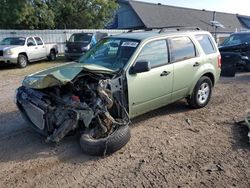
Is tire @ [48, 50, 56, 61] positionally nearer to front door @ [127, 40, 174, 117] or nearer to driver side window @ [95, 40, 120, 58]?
driver side window @ [95, 40, 120, 58]

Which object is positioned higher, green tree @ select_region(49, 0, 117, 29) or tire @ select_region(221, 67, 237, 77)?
green tree @ select_region(49, 0, 117, 29)

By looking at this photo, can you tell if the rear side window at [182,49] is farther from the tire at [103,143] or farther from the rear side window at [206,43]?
the tire at [103,143]

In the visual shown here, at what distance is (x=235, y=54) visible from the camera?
11.2 meters

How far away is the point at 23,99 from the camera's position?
5035mm

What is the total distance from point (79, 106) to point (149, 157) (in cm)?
132

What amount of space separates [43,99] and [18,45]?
40.0 feet

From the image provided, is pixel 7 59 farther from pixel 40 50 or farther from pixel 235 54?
pixel 235 54

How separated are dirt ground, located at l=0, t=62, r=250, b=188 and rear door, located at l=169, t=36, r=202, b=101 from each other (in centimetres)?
61

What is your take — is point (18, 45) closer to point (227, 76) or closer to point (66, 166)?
point (227, 76)

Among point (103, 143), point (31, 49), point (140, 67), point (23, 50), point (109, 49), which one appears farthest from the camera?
point (31, 49)

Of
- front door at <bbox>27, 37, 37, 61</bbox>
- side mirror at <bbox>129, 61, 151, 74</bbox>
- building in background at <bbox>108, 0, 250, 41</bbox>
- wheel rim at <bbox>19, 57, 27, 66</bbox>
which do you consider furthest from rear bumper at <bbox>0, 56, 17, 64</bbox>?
building in background at <bbox>108, 0, 250, 41</bbox>

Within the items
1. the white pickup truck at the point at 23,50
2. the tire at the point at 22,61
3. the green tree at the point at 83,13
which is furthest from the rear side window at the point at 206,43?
the green tree at the point at 83,13

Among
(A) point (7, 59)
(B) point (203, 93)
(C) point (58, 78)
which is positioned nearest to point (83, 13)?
(A) point (7, 59)

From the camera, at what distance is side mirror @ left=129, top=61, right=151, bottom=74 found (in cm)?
508
